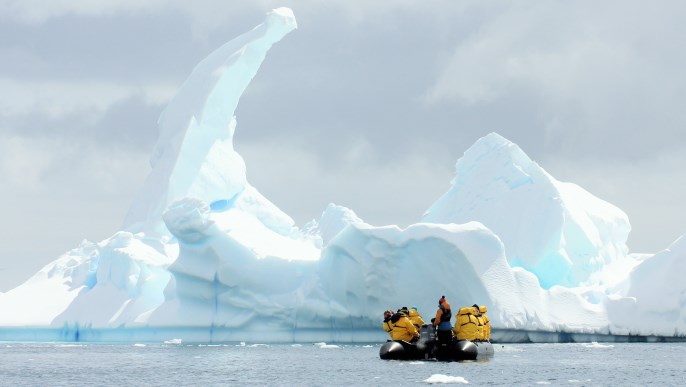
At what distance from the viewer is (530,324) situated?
2881 cm

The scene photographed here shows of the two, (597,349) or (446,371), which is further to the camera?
(597,349)

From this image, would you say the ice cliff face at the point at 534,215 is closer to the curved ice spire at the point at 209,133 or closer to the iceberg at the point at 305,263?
the iceberg at the point at 305,263

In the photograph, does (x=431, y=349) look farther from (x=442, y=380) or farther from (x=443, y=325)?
(x=442, y=380)

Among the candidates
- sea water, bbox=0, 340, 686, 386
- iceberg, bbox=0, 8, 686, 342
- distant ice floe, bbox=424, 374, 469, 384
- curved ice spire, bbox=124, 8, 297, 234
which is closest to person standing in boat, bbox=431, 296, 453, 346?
sea water, bbox=0, 340, 686, 386

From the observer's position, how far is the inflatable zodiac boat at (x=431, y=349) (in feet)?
71.1

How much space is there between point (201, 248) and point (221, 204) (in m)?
6.66

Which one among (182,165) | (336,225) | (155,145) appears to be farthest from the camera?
(336,225)

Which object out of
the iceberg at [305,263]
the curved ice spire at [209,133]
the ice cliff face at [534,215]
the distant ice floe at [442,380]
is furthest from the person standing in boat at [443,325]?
the curved ice spire at [209,133]

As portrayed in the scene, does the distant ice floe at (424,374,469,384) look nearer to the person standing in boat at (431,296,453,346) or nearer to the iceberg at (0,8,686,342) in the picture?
the person standing in boat at (431,296,453,346)

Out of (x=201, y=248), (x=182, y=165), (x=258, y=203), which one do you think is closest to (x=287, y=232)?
(x=258, y=203)

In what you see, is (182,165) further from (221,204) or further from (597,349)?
(597,349)

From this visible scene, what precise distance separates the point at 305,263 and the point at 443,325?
34.0 ft

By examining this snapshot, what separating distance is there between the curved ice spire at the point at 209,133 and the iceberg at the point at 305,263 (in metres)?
0.06

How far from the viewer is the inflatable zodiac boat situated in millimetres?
21656
